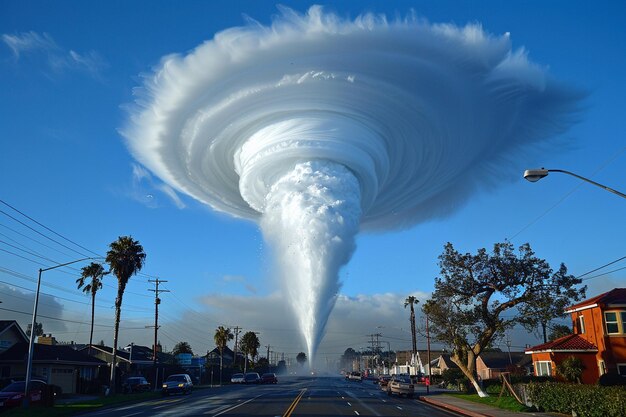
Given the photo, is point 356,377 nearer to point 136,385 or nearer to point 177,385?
point 136,385

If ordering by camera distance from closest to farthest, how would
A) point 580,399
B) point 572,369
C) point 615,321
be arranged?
point 580,399 → point 572,369 → point 615,321

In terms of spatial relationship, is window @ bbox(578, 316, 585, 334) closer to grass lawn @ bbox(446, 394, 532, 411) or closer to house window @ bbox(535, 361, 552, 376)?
house window @ bbox(535, 361, 552, 376)

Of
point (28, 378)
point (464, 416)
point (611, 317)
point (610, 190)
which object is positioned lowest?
point (464, 416)

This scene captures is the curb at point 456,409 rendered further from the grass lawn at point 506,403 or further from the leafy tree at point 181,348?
the leafy tree at point 181,348

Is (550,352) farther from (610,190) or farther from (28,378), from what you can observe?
(28,378)

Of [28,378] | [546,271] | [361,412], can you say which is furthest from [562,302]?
[28,378]

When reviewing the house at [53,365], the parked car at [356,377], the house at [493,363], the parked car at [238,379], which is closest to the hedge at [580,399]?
the house at [53,365]

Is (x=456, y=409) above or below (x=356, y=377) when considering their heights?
above

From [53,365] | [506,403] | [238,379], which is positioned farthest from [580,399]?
[238,379]
